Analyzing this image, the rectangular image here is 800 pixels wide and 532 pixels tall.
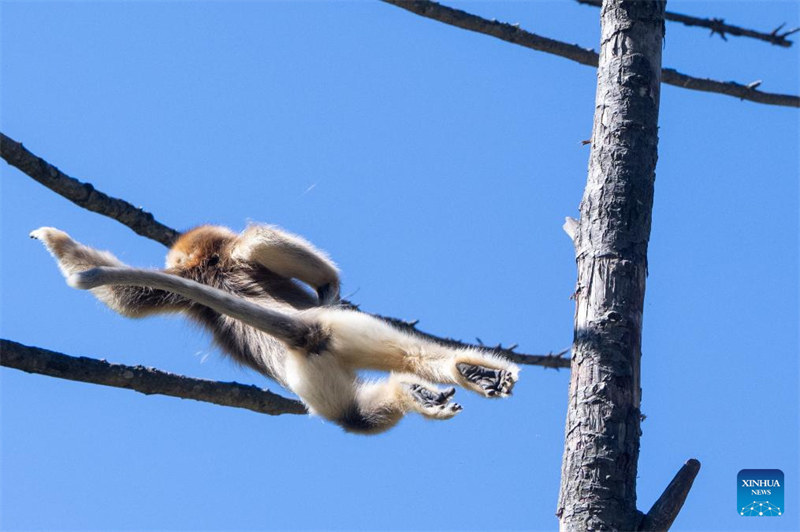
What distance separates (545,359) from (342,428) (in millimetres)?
1625

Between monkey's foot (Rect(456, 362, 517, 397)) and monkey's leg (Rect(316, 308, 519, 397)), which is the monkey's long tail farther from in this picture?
monkey's foot (Rect(456, 362, 517, 397))

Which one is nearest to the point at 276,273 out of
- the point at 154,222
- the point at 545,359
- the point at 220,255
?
the point at 220,255

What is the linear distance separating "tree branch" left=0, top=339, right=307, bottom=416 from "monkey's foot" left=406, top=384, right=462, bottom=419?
107 cm

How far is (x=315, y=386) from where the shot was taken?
5168 millimetres

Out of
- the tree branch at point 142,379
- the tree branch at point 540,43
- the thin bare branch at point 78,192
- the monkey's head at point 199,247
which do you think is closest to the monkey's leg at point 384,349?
the tree branch at point 142,379

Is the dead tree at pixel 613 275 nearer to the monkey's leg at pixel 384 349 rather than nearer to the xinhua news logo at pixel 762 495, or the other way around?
the monkey's leg at pixel 384 349

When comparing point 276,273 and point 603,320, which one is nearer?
point 603,320

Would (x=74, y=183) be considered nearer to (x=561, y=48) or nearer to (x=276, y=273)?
(x=276, y=273)

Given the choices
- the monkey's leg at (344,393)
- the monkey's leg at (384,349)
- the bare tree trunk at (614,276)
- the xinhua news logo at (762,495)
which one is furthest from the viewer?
the xinhua news logo at (762,495)

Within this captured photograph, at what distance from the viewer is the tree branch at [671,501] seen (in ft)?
12.0

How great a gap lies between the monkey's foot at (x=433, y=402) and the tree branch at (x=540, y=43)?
2.80m

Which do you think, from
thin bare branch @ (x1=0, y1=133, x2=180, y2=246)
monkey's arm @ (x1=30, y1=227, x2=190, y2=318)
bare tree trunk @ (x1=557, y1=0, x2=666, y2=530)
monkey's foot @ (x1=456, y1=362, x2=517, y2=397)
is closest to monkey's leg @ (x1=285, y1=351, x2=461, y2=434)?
monkey's foot @ (x1=456, y1=362, x2=517, y2=397)

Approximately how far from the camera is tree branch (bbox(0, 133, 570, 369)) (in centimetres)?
529

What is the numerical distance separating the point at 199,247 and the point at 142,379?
1.40 meters
